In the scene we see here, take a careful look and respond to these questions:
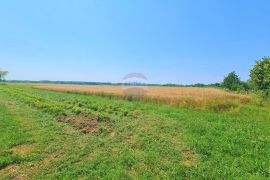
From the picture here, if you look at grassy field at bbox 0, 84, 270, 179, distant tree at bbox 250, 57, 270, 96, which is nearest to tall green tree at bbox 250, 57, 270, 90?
distant tree at bbox 250, 57, 270, 96

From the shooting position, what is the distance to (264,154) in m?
8.85

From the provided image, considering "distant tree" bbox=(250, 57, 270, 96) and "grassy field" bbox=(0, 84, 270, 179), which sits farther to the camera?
"distant tree" bbox=(250, 57, 270, 96)

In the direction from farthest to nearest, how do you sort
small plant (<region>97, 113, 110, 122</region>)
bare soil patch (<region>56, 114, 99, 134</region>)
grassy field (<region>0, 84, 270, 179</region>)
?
1. small plant (<region>97, 113, 110, 122</region>)
2. bare soil patch (<region>56, 114, 99, 134</region>)
3. grassy field (<region>0, 84, 270, 179</region>)

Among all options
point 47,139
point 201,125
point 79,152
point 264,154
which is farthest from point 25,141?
point 264,154

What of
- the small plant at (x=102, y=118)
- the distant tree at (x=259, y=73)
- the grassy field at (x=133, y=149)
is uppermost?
the distant tree at (x=259, y=73)

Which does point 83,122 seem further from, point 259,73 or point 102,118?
point 259,73

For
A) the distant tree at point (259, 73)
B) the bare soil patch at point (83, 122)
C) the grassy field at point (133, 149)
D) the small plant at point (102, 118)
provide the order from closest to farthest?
1. the grassy field at point (133, 149)
2. the bare soil patch at point (83, 122)
3. the small plant at point (102, 118)
4. the distant tree at point (259, 73)

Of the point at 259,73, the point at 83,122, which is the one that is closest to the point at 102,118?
the point at 83,122

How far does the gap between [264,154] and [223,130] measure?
3.25m

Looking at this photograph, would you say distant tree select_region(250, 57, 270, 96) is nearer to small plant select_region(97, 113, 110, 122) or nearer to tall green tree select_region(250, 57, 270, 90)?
tall green tree select_region(250, 57, 270, 90)

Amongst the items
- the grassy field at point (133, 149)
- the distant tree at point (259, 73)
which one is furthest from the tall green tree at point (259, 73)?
the grassy field at point (133, 149)

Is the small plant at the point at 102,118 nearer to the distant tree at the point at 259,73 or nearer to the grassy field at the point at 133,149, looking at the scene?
the grassy field at the point at 133,149

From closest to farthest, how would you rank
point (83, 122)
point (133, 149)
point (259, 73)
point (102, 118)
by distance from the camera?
1. point (133, 149)
2. point (83, 122)
3. point (102, 118)
4. point (259, 73)

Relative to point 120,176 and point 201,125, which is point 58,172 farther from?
point 201,125
